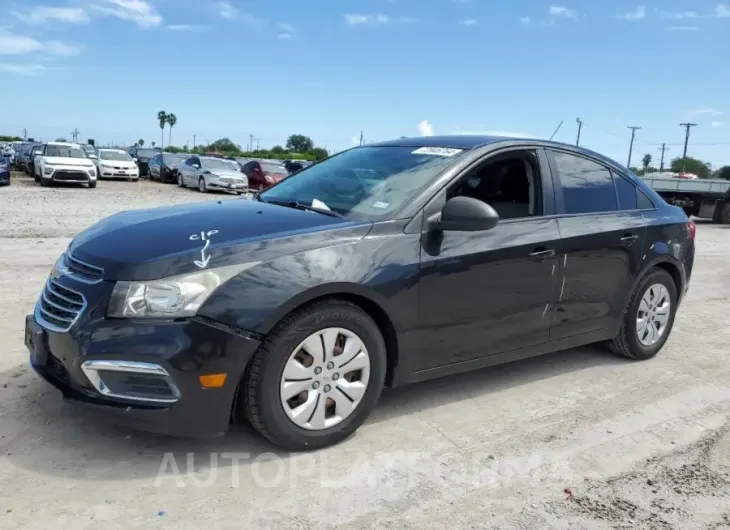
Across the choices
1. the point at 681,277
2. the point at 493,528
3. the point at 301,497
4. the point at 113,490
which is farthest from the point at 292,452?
the point at 681,277

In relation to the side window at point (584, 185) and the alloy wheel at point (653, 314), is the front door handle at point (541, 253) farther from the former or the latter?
the alloy wheel at point (653, 314)

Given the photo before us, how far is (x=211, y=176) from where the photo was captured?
24891mm

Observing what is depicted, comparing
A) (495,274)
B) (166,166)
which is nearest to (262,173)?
(166,166)

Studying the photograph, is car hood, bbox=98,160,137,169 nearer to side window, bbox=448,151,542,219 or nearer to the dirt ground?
the dirt ground

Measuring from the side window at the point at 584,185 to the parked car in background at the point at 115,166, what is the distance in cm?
2706

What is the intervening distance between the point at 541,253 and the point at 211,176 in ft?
72.3

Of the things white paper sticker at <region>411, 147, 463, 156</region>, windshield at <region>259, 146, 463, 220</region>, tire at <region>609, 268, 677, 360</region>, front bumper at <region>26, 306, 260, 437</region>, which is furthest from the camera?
tire at <region>609, 268, 677, 360</region>

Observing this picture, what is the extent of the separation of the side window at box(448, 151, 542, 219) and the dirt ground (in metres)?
1.23

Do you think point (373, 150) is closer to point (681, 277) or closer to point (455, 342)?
point (455, 342)

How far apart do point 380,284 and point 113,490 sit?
1596 mm

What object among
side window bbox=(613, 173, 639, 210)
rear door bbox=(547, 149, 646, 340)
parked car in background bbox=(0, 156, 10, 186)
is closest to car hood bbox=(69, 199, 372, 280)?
rear door bbox=(547, 149, 646, 340)

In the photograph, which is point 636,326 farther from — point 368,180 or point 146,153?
point 146,153

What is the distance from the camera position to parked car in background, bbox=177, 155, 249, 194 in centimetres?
2488

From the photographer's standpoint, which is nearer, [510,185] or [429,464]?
[429,464]
